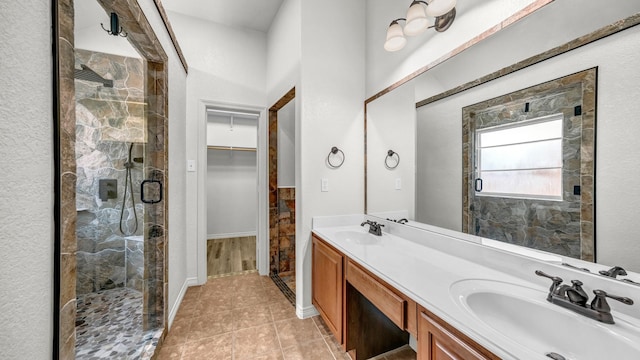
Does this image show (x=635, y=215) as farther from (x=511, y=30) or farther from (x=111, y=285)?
(x=111, y=285)

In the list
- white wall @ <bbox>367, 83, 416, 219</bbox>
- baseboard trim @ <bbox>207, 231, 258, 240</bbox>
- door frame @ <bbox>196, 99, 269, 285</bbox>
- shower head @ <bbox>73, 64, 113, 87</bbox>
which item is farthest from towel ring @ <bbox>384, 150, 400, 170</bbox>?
baseboard trim @ <bbox>207, 231, 258, 240</bbox>

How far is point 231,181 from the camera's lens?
464 cm

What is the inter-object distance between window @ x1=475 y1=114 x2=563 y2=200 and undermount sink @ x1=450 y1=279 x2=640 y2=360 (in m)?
0.43

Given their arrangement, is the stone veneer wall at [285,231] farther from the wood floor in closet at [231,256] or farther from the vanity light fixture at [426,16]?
the vanity light fixture at [426,16]

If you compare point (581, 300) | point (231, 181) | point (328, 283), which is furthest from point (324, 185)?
point (231, 181)

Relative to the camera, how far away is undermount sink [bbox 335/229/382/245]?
186cm

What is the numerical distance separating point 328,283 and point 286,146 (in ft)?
6.03

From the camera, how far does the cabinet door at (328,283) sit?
1639 mm

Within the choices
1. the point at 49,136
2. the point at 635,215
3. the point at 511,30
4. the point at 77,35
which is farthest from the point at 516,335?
the point at 77,35

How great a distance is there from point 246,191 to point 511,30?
4.42 m

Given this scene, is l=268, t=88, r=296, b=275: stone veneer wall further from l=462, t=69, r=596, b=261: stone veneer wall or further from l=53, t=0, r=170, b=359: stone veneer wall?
l=462, t=69, r=596, b=261: stone veneer wall

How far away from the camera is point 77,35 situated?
2215 millimetres

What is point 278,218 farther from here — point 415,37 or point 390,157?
point 415,37

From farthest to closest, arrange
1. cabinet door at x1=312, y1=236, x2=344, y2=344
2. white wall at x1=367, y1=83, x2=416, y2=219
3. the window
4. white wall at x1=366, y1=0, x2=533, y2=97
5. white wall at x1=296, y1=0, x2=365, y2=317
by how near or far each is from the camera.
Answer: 1. white wall at x1=296, y1=0, x2=365, y2=317
2. white wall at x1=367, y1=83, x2=416, y2=219
3. cabinet door at x1=312, y1=236, x2=344, y2=344
4. white wall at x1=366, y1=0, x2=533, y2=97
5. the window
